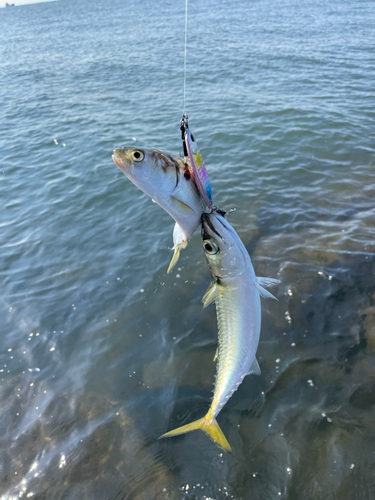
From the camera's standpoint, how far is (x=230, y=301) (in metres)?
3.80

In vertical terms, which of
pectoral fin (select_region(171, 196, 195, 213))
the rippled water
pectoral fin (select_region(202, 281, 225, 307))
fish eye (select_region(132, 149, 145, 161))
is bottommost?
the rippled water

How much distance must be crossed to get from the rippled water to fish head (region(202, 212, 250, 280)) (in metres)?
3.18

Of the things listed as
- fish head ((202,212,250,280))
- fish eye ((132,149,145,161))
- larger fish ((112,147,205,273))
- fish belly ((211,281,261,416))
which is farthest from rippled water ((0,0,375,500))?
fish eye ((132,149,145,161))

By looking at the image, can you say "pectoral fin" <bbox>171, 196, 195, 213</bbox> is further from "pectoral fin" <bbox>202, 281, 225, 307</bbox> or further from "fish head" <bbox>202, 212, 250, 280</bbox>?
"pectoral fin" <bbox>202, 281, 225, 307</bbox>

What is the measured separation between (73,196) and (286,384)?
31.2 ft

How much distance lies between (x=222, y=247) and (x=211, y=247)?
0.38 feet

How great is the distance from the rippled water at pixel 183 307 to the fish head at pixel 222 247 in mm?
3179

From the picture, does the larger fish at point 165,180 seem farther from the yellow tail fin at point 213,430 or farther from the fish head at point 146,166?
the yellow tail fin at point 213,430

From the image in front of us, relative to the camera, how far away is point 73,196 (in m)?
12.1

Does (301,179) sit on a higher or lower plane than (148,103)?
lower

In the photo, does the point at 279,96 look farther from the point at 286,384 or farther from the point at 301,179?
the point at 286,384

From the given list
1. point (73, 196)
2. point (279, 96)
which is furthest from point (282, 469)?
point (279, 96)

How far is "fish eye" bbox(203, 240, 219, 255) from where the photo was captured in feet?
11.2

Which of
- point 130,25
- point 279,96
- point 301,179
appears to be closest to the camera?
point 301,179
